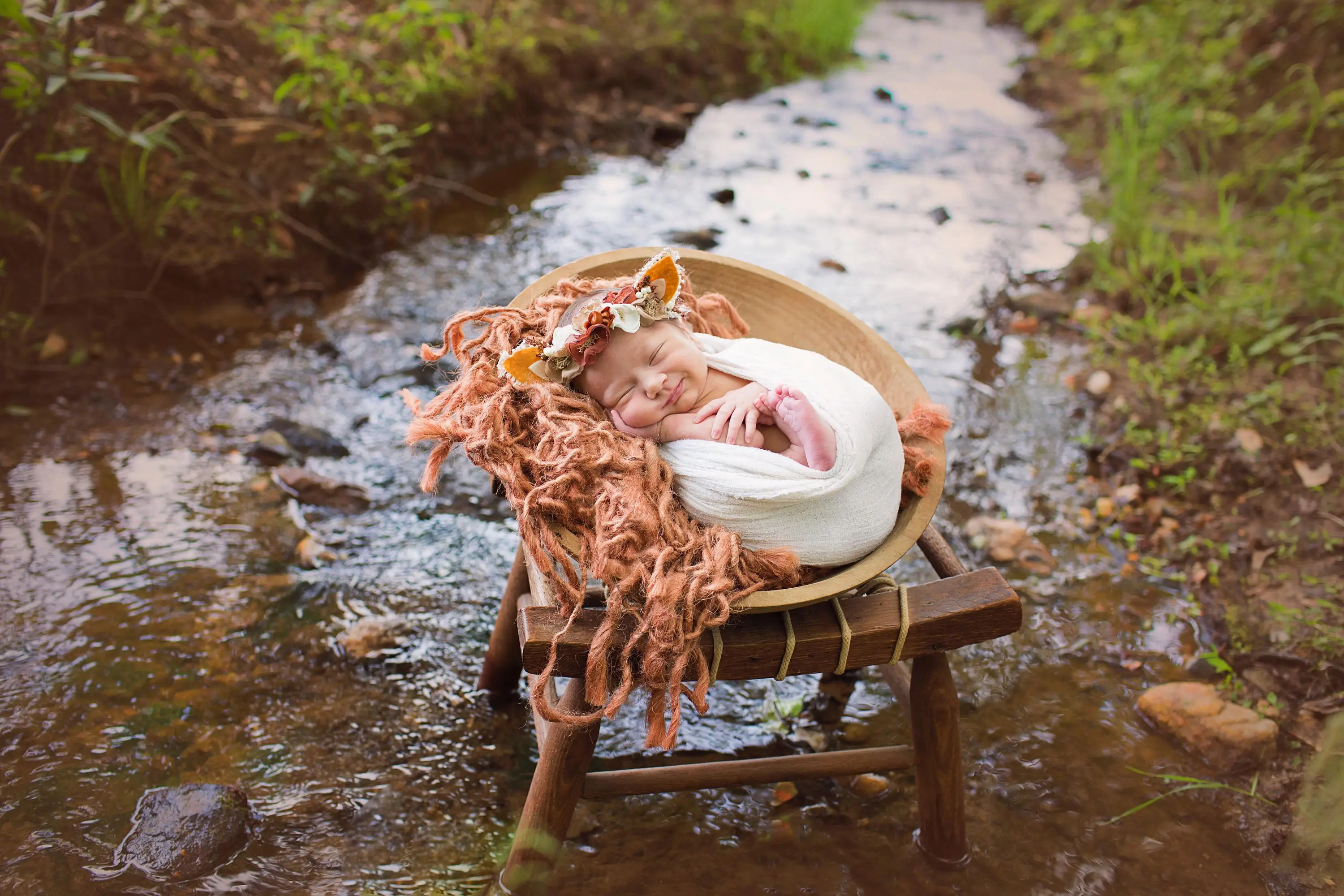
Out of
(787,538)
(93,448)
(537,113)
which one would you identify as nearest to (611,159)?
(537,113)

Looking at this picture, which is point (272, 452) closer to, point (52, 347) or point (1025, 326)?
point (52, 347)

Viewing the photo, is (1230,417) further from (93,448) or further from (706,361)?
(93,448)

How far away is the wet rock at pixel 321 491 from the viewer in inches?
129

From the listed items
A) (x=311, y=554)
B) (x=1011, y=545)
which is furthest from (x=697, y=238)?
(x=311, y=554)

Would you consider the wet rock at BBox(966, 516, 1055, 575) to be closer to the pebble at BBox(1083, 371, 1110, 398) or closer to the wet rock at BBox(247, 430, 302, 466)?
the pebble at BBox(1083, 371, 1110, 398)

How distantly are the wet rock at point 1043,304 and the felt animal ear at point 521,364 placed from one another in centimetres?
336

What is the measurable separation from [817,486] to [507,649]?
3.81 feet

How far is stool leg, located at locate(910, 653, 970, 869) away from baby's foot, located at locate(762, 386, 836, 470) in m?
0.55

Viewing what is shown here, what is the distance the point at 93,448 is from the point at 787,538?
2.78m

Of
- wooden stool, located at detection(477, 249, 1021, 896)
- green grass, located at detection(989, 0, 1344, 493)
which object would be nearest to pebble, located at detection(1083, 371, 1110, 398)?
green grass, located at detection(989, 0, 1344, 493)

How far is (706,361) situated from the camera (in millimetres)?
2141

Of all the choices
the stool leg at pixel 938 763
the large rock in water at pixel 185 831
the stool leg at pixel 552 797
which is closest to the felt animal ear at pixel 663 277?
the stool leg at pixel 552 797

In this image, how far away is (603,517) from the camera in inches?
69.6

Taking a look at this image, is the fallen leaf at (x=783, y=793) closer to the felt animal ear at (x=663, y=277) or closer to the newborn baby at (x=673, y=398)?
the newborn baby at (x=673, y=398)
